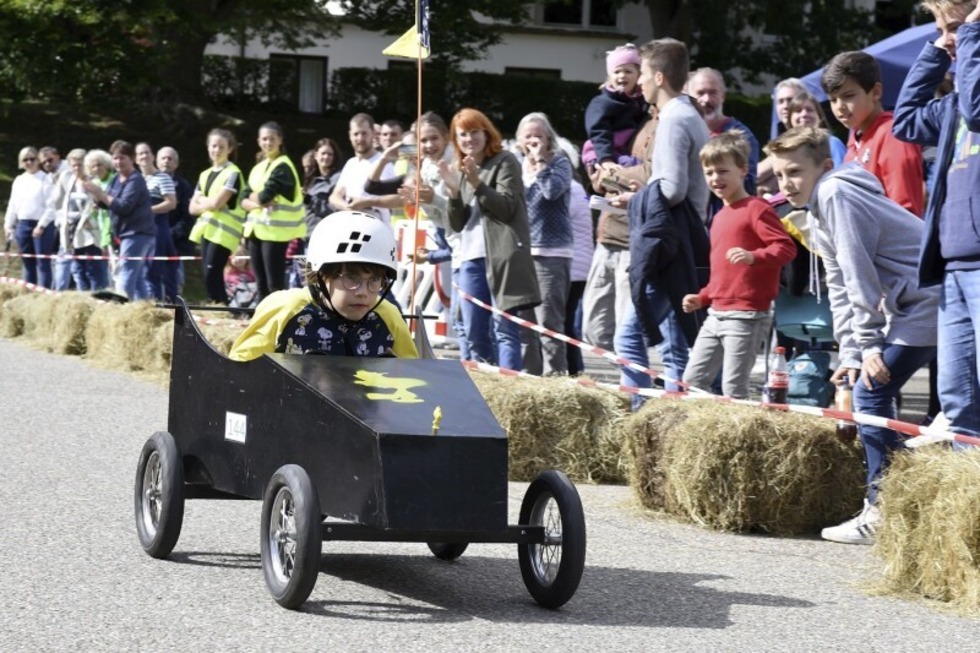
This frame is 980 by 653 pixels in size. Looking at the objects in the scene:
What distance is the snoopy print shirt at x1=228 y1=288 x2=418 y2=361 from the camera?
6809mm

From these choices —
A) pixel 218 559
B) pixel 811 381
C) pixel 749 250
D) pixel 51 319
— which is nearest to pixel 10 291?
pixel 51 319

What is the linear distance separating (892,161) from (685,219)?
1480 millimetres

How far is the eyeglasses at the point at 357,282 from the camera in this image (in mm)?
6773

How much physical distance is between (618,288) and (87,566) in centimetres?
520

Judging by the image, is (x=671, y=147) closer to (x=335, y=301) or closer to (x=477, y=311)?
(x=477, y=311)

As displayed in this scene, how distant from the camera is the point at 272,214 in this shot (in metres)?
15.9

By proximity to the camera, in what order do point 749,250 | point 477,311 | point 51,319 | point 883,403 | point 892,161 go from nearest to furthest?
point 883,403 → point 892,161 → point 749,250 → point 477,311 → point 51,319

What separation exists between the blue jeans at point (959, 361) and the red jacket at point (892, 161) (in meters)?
2.28

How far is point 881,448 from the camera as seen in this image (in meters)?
7.50

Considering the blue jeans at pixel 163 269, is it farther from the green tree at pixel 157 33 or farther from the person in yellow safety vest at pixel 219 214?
the green tree at pixel 157 33

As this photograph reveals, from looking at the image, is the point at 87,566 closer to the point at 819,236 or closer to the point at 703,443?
the point at 703,443

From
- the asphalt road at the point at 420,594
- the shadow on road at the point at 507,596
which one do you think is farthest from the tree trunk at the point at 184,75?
the shadow on road at the point at 507,596

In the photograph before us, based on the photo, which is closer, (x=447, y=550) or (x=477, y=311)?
(x=447, y=550)

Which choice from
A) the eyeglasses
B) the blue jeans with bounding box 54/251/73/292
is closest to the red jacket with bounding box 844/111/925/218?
the eyeglasses
